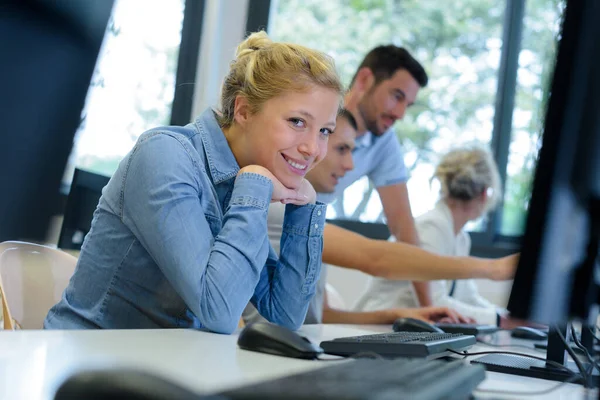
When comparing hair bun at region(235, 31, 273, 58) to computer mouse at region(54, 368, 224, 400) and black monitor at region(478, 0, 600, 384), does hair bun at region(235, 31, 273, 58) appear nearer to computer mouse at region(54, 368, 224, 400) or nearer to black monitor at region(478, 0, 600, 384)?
black monitor at region(478, 0, 600, 384)

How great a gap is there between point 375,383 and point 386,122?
2.18 metres

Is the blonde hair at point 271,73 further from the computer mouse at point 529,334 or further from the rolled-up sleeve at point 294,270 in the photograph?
the computer mouse at point 529,334

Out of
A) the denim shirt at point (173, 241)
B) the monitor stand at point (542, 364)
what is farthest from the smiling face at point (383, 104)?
the monitor stand at point (542, 364)

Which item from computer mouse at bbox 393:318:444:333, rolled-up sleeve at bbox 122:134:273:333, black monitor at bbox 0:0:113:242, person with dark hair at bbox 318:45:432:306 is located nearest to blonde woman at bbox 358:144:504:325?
person with dark hair at bbox 318:45:432:306

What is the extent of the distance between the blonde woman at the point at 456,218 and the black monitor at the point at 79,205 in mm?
1193

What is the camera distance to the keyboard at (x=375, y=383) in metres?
0.53

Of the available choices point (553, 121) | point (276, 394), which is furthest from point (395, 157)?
point (276, 394)

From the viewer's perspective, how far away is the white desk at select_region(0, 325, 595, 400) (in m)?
0.73

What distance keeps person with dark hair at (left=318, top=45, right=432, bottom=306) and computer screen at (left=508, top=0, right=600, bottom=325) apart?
183cm

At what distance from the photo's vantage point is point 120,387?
1.45 feet

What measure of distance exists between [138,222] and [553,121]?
81cm

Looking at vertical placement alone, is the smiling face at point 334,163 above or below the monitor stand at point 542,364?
above

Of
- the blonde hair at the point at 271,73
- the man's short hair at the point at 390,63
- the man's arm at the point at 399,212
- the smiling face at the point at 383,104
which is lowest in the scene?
the man's arm at the point at 399,212

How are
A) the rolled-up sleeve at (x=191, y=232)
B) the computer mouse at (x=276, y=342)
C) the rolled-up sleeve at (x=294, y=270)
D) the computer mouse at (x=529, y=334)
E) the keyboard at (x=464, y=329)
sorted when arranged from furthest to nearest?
the computer mouse at (x=529, y=334) < the keyboard at (x=464, y=329) < the rolled-up sleeve at (x=294, y=270) < the rolled-up sleeve at (x=191, y=232) < the computer mouse at (x=276, y=342)
